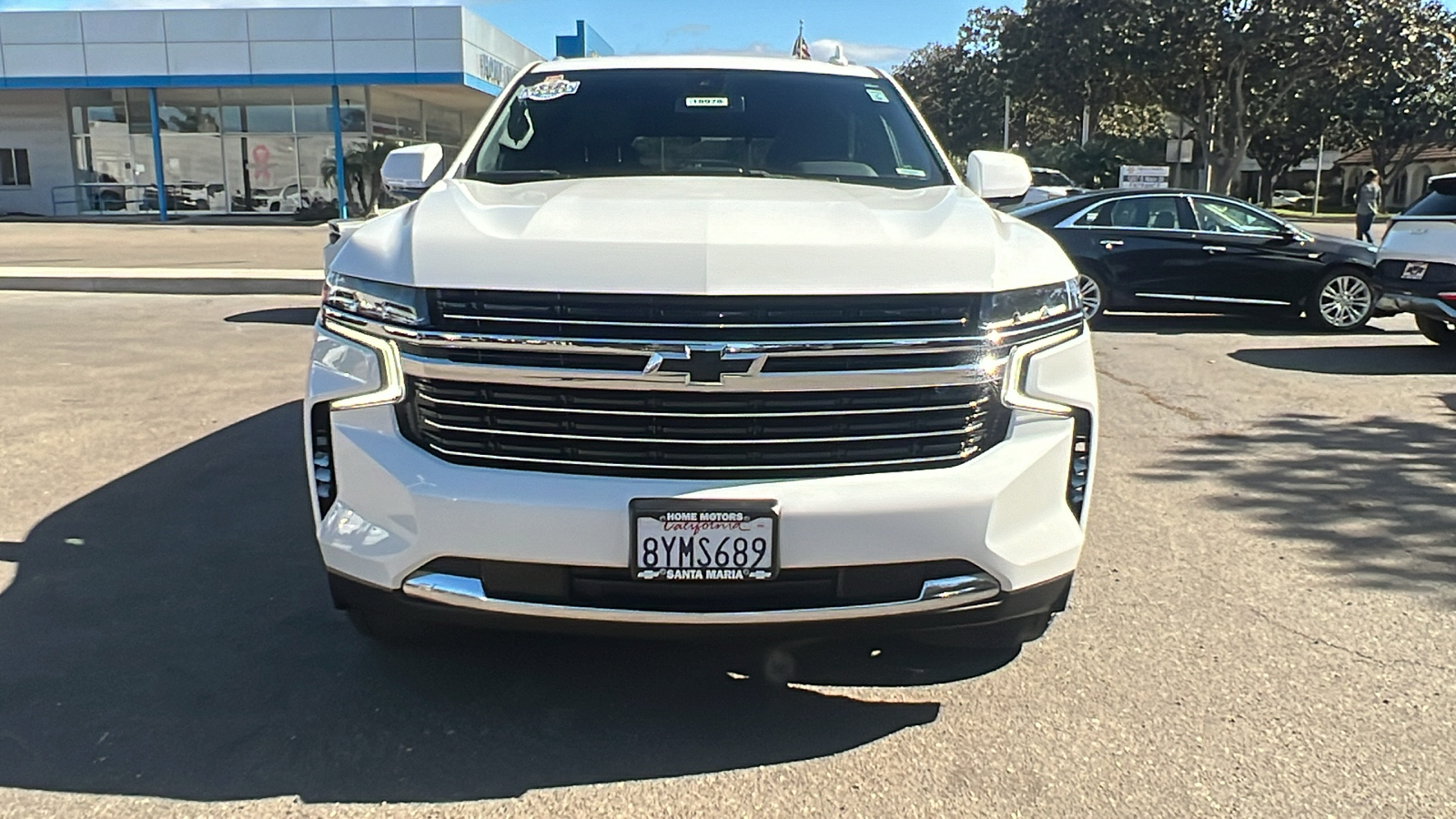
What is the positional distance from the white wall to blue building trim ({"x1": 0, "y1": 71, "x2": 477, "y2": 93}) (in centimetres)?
392

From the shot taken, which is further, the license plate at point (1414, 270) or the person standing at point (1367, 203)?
the person standing at point (1367, 203)

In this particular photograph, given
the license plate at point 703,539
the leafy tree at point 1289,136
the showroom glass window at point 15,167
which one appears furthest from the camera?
the leafy tree at point 1289,136

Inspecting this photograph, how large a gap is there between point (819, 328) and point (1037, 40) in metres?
34.2

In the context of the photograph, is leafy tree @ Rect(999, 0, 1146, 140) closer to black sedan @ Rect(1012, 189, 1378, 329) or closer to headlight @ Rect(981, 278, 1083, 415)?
black sedan @ Rect(1012, 189, 1378, 329)

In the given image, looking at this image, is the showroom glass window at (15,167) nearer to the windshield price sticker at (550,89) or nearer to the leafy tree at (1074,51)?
the leafy tree at (1074,51)

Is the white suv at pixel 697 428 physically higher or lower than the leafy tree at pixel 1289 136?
lower

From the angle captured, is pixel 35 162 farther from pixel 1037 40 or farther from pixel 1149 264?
pixel 1149 264

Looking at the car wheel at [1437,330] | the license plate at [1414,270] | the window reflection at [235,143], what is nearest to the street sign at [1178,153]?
the window reflection at [235,143]

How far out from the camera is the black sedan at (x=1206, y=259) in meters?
11.6

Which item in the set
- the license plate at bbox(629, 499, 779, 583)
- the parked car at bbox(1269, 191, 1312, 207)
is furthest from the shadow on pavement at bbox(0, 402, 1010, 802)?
the parked car at bbox(1269, 191, 1312, 207)

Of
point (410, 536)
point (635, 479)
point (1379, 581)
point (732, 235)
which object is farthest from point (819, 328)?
point (1379, 581)

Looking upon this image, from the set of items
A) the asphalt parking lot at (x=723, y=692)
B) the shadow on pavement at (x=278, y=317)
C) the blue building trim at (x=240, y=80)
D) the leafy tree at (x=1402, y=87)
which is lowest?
the asphalt parking lot at (x=723, y=692)

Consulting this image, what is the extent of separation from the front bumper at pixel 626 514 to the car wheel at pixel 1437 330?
923cm

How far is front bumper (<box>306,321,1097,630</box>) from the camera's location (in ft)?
8.59
